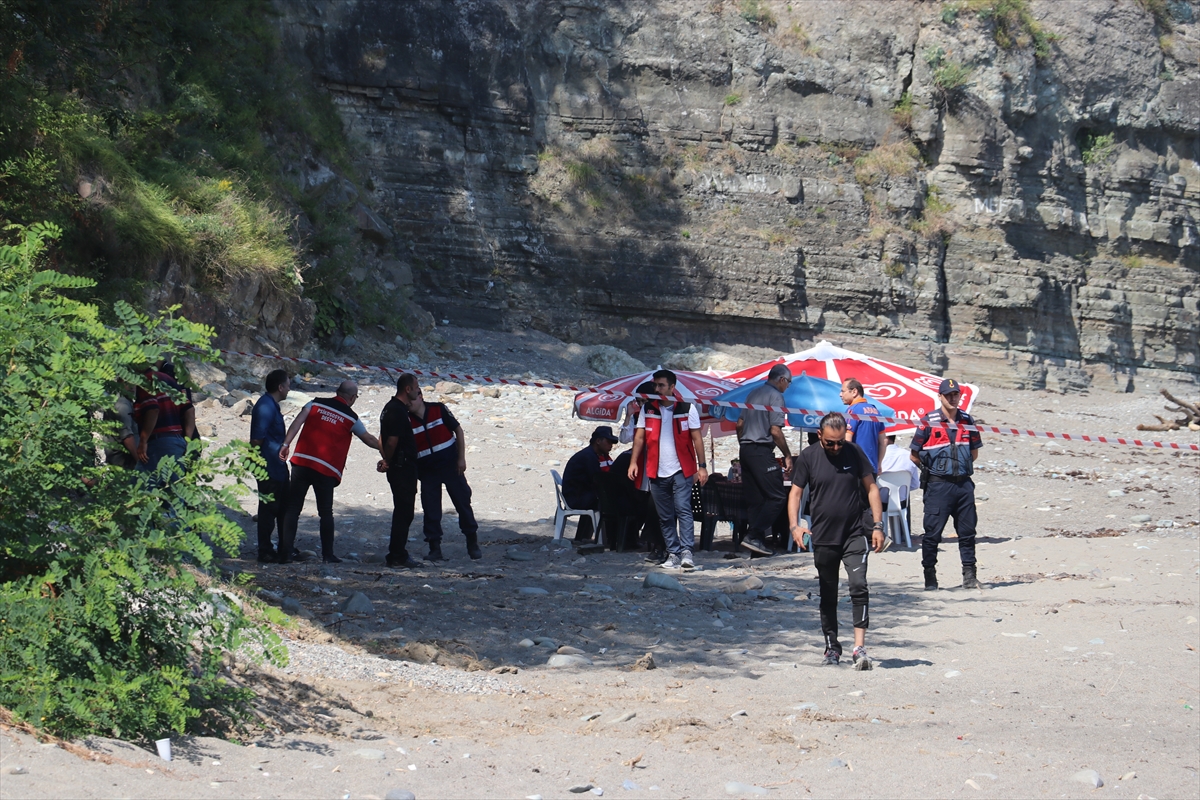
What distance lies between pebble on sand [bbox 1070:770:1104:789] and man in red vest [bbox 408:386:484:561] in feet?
19.1

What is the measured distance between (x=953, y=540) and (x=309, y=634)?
→ 25.3 ft

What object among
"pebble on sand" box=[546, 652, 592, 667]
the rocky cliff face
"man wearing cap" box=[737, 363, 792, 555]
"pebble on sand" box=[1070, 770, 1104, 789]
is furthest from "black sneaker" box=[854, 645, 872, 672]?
the rocky cliff face

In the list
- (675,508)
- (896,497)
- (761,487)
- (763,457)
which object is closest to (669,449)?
(675,508)

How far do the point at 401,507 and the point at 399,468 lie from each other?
12.8 inches

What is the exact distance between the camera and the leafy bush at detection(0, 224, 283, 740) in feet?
14.7

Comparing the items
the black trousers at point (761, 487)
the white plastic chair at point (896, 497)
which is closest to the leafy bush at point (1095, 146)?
the white plastic chair at point (896, 497)

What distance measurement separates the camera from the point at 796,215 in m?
34.2


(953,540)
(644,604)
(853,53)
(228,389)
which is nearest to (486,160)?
(853,53)

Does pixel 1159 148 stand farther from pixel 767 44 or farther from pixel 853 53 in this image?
pixel 767 44

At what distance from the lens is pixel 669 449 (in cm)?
998

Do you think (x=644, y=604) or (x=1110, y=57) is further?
(x=1110, y=57)

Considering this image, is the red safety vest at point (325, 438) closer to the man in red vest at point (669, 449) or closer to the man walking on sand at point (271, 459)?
the man walking on sand at point (271, 459)

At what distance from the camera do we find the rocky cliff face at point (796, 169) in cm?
3216

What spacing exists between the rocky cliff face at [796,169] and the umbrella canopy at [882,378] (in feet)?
63.3
